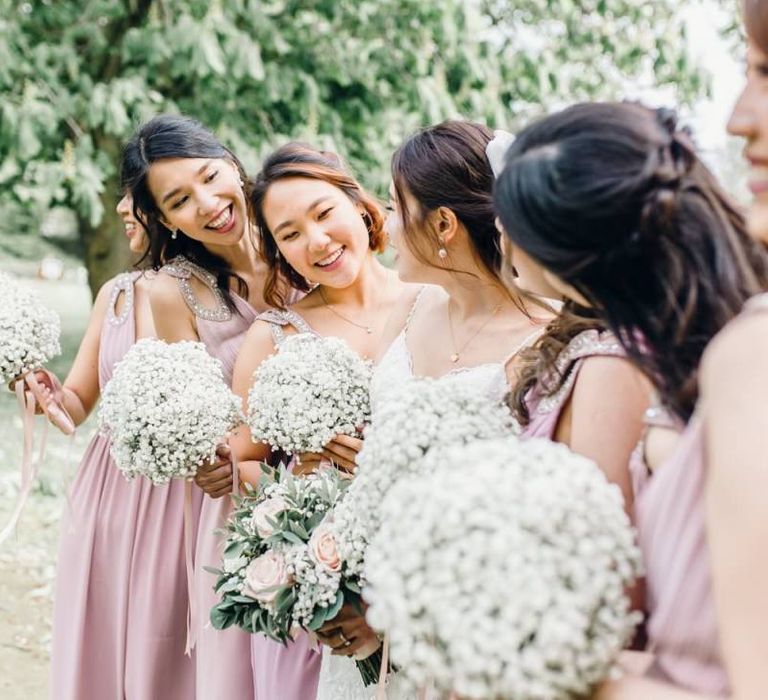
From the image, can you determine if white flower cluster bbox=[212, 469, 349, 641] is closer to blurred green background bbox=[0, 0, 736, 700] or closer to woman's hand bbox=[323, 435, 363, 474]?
woman's hand bbox=[323, 435, 363, 474]

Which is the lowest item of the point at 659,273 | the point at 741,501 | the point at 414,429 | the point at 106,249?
the point at 106,249

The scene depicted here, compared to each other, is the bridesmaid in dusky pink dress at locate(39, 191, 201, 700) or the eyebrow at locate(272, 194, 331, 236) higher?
the eyebrow at locate(272, 194, 331, 236)

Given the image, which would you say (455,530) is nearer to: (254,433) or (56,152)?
(254,433)

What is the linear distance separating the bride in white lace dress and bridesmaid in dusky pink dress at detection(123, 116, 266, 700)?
0.70 meters

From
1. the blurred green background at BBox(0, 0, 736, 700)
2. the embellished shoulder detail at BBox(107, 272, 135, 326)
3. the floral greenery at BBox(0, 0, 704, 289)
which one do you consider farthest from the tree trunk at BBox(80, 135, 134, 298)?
the embellished shoulder detail at BBox(107, 272, 135, 326)

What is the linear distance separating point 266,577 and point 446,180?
1.31 m

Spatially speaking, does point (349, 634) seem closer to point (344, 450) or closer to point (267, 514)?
point (267, 514)

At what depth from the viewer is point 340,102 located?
26.1 ft

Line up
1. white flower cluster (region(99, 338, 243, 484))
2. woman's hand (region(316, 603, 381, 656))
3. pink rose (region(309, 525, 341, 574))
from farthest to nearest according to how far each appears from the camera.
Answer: white flower cluster (region(99, 338, 243, 484))
woman's hand (region(316, 603, 381, 656))
pink rose (region(309, 525, 341, 574))

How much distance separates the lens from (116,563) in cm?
400

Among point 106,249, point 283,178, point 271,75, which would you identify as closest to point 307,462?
point 283,178

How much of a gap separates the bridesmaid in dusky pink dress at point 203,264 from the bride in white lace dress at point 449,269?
702 mm

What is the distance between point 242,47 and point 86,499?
3797mm

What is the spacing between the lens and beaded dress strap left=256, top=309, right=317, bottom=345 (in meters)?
3.52
